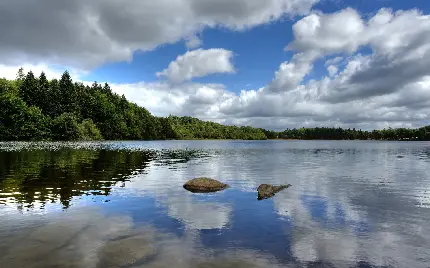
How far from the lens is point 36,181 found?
106 ft

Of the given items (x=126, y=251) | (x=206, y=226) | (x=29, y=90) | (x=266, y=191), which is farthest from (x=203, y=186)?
(x=29, y=90)

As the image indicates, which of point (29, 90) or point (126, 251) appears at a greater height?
point (29, 90)

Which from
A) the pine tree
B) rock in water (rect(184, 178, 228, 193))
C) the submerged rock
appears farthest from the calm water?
the pine tree

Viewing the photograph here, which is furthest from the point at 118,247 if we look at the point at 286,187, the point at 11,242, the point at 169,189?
the point at 286,187

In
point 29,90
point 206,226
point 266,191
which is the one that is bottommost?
point 206,226

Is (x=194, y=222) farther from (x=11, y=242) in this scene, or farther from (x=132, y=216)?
(x=11, y=242)

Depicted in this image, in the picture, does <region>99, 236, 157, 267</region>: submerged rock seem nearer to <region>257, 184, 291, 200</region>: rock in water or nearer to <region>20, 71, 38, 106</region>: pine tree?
<region>257, 184, 291, 200</region>: rock in water

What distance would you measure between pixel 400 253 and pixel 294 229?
5130 mm

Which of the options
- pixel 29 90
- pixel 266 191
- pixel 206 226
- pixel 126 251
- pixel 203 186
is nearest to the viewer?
pixel 126 251

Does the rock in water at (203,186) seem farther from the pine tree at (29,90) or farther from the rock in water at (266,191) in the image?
the pine tree at (29,90)

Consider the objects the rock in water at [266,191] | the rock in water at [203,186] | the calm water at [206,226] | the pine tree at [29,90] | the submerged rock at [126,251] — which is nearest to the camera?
the submerged rock at [126,251]

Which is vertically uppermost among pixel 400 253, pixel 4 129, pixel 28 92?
pixel 28 92

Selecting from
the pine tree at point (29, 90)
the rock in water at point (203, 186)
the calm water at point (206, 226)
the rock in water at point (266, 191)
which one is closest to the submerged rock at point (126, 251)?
the calm water at point (206, 226)

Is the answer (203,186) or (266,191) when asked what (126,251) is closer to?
(266,191)
